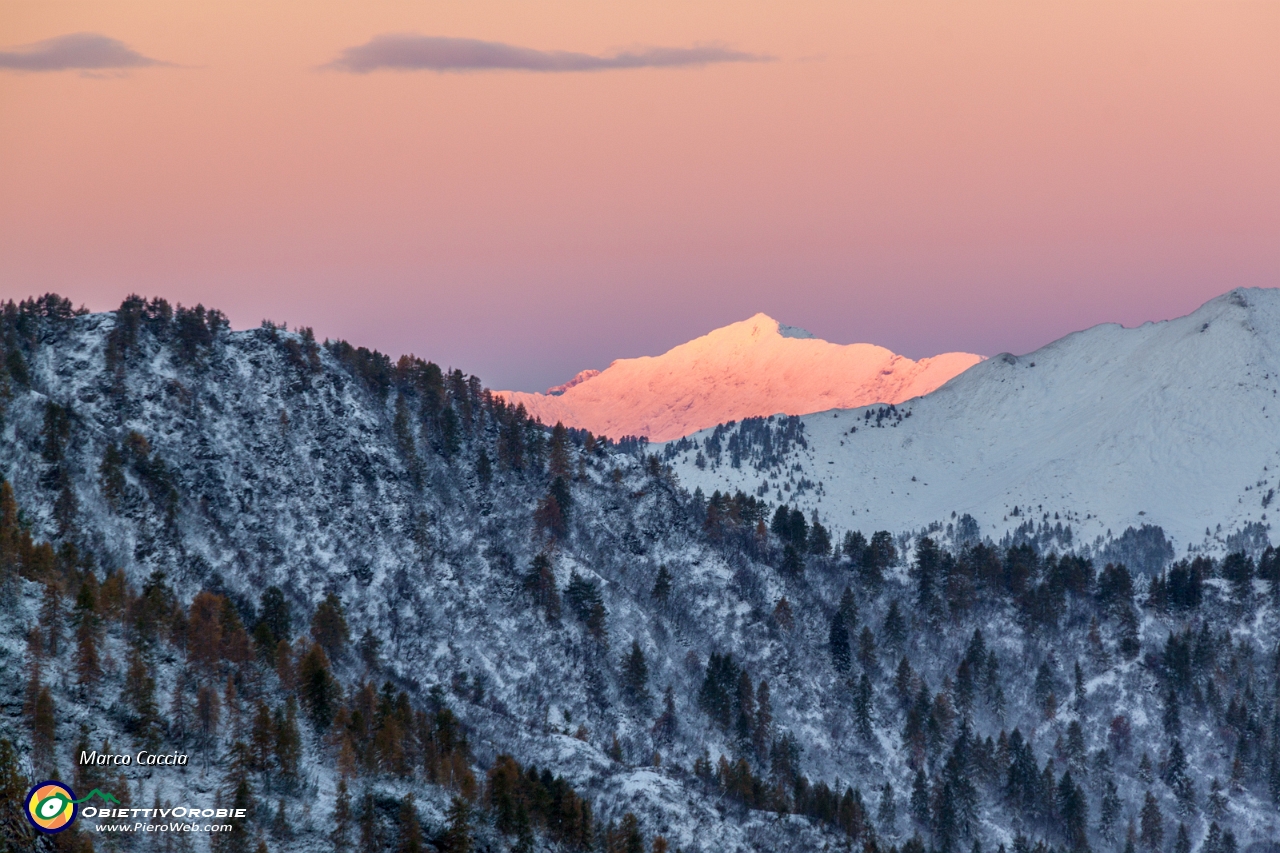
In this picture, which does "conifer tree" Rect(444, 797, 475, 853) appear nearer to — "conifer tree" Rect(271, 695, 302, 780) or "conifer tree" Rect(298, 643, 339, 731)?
"conifer tree" Rect(271, 695, 302, 780)

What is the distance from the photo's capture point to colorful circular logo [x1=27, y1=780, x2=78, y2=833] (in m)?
128

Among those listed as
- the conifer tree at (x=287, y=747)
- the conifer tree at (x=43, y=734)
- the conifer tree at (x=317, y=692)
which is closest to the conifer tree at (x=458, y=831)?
the conifer tree at (x=287, y=747)

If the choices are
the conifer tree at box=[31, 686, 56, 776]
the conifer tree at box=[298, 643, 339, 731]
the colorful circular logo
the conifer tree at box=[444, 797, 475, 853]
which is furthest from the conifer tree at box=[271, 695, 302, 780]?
the colorful circular logo

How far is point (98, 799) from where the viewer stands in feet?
448

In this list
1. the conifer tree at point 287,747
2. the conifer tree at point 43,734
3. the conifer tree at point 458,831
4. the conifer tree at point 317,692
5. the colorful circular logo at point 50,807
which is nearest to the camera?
the colorful circular logo at point 50,807

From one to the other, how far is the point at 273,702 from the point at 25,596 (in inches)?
1197

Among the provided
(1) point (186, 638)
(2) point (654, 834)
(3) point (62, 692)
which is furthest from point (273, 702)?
(2) point (654, 834)

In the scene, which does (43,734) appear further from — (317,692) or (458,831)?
(458,831)

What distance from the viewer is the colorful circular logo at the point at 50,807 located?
128 m

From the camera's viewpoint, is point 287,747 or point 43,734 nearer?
point 43,734

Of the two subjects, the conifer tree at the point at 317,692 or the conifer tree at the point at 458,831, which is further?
the conifer tree at the point at 317,692

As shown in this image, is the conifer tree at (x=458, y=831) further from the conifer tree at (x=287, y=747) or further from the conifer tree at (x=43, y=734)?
the conifer tree at (x=43, y=734)

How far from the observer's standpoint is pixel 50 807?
130875 millimetres

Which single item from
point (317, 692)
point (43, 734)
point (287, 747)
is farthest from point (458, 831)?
point (43, 734)
